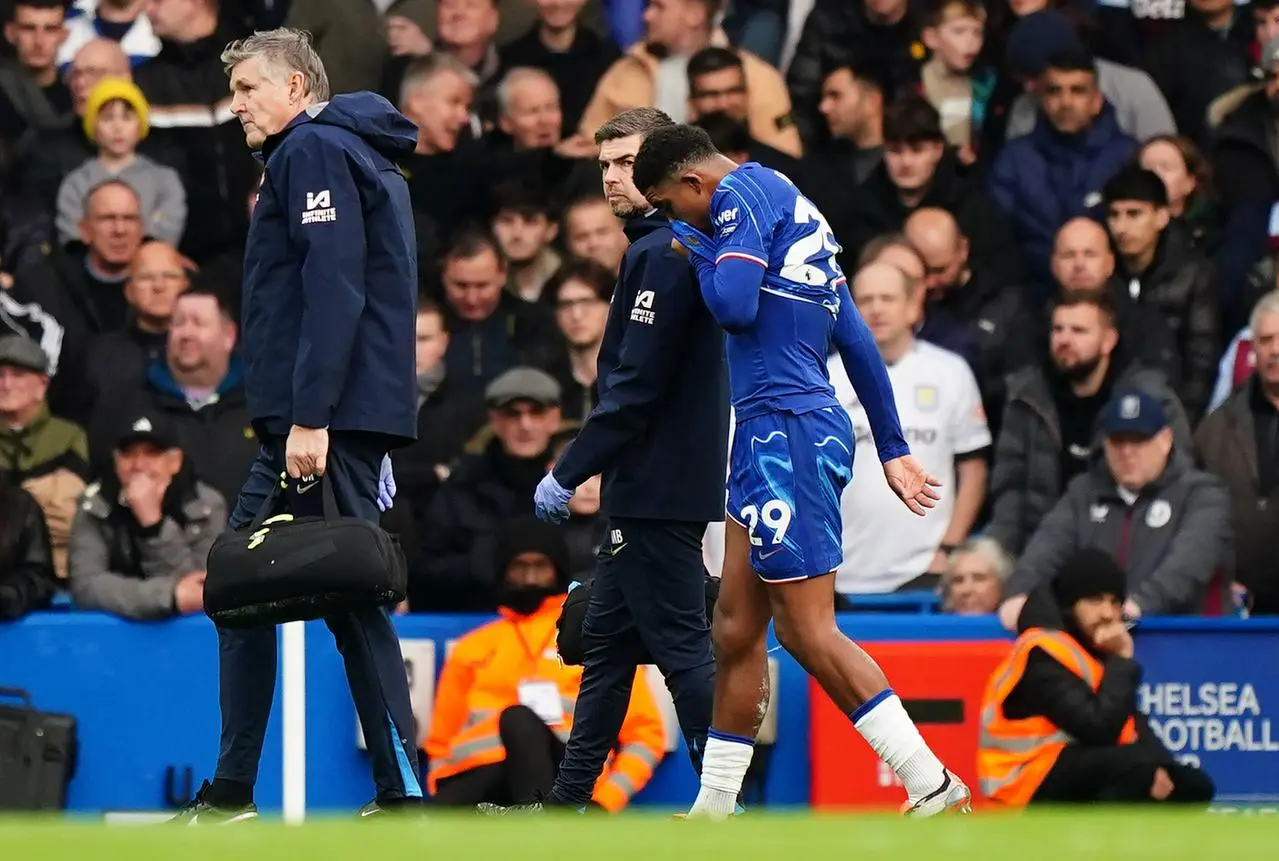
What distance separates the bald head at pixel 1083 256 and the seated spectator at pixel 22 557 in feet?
15.6

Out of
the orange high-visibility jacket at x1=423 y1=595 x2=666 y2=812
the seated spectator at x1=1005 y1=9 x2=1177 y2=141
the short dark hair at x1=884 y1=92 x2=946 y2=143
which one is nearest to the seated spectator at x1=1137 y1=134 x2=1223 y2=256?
the seated spectator at x1=1005 y1=9 x2=1177 y2=141

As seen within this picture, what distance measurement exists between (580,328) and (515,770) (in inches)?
103

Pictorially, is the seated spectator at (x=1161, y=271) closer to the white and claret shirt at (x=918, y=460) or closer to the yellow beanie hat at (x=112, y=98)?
the white and claret shirt at (x=918, y=460)

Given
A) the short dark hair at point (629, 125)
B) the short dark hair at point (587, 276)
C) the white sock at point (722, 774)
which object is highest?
the short dark hair at point (629, 125)

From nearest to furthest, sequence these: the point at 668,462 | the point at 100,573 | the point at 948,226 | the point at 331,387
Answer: the point at 331,387, the point at 668,462, the point at 100,573, the point at 948,226

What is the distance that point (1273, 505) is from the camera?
11.0 meters

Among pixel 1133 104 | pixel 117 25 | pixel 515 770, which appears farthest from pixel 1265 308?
pixel 117 25

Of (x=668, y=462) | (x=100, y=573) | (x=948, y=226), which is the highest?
(x=948, y=226)

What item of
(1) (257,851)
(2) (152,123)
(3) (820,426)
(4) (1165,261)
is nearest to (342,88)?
(2) (152,123)

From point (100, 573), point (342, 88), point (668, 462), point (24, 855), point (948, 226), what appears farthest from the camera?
point (342, 88)

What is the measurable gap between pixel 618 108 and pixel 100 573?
3771 mm

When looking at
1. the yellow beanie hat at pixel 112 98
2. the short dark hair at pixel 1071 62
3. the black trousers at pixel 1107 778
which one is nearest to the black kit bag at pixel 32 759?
the yellow beanie hat at pixel 112 98

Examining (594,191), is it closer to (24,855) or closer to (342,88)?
(342,88)

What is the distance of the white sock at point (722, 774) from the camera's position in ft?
25.5
